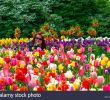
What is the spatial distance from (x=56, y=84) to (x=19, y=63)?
6.80ft

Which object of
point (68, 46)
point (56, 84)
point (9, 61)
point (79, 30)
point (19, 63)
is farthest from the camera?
point (79, 30)

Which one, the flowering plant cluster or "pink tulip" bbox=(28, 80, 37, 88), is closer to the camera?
the flowering plant cluster

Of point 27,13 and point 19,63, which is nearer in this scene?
point 19,63

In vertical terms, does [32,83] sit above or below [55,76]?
above

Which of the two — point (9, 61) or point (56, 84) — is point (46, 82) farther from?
point (9, 61)

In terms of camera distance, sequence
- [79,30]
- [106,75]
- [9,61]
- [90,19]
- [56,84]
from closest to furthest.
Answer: [56,84] → [106,75] → [9,61] → [79,30] → [90,19]

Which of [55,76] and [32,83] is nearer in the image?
[32,83]

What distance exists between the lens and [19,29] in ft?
66.5

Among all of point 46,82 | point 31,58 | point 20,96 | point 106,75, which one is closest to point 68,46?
point 31,58

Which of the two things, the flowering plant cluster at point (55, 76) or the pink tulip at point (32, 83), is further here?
the pink tulip at point (32, 83)

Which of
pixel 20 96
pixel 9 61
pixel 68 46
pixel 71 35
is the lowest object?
pixel 71 35

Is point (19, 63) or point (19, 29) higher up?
point (19, 63)

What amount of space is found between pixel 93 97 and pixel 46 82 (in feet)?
4.85

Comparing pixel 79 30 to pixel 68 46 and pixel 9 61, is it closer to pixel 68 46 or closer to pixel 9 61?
pixel 68 46
